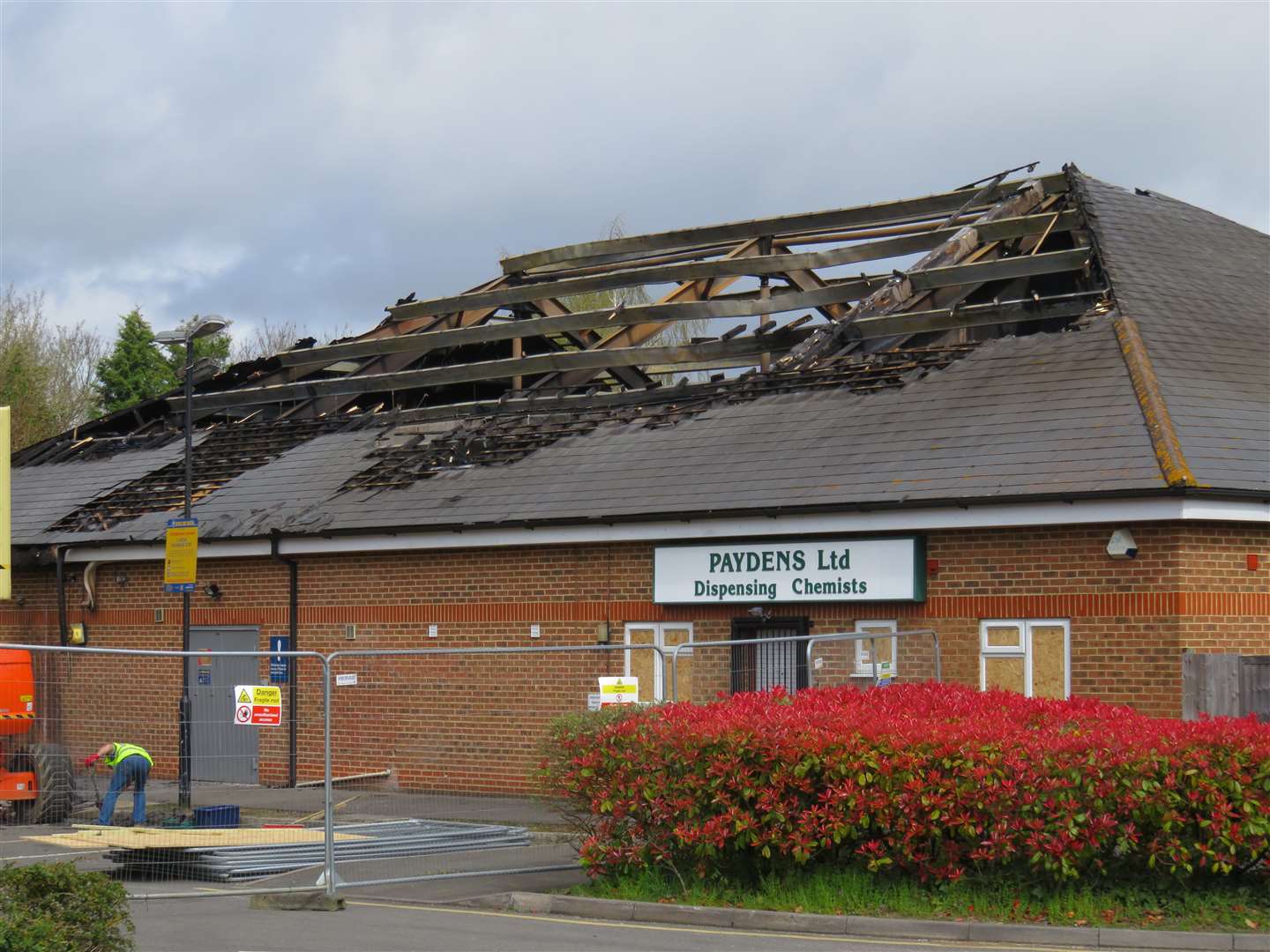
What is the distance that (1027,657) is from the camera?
17.7m

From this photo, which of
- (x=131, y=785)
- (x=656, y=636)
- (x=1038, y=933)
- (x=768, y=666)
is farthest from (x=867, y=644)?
(x=131, y=785)

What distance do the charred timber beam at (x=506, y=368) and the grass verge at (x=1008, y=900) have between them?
45.5 feet

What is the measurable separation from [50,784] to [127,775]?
638mm

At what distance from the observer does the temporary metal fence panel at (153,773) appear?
1262 centimetres

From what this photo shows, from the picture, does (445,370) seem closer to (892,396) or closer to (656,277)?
(656,277)

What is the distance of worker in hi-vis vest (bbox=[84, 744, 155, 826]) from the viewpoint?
1304cm

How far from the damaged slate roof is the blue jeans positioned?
25.2ft

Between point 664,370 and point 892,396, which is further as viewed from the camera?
point 664,370

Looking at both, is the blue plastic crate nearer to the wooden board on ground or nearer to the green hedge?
the wooden board on ground

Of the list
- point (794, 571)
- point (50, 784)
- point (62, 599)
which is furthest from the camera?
point (62, 599)

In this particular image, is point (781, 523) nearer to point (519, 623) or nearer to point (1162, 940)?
point (519, 623)

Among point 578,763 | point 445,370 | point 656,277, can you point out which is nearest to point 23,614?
point 445,370

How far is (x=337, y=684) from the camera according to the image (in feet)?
47.0

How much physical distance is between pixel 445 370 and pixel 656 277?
3.86 meters
